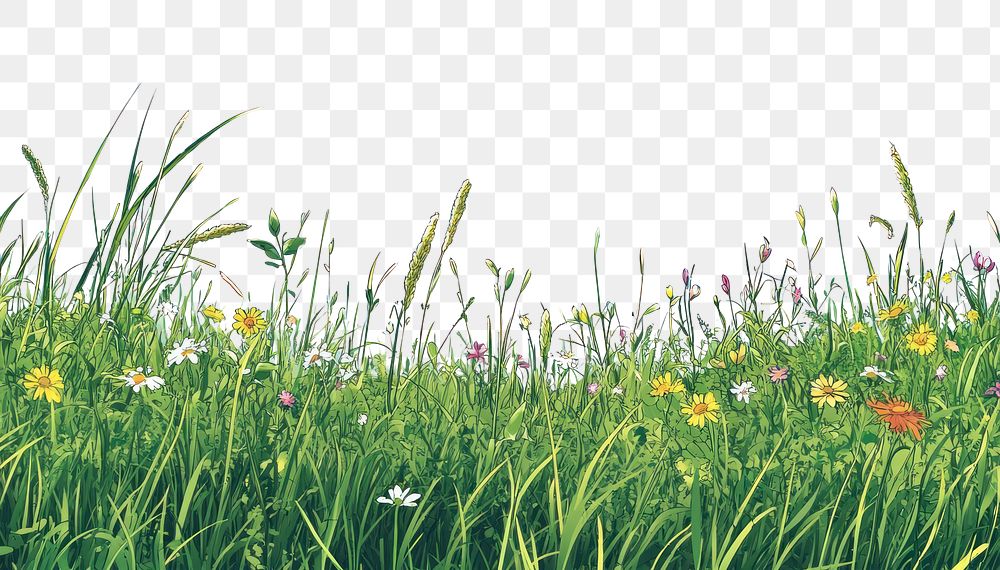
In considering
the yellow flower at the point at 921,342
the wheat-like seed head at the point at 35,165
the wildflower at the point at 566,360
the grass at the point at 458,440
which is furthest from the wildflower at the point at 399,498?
the wheat-like seed head at the point at 35,165

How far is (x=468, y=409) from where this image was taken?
316cm

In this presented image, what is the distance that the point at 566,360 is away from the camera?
3.53 meters

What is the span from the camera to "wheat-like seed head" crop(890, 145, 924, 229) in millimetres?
4098

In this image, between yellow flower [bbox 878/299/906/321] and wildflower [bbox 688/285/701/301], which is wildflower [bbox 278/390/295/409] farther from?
yellow flower [bbox 878/299/906/321]

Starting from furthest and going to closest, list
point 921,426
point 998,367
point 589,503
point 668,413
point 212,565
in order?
1. point 998,367
2. point 668,413
3. point 921,426
4. point 589,503
5. point 212,565

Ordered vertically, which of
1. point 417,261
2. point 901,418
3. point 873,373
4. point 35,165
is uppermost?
point 35,165

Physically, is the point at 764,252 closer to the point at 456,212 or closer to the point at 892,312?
the point at 892,312

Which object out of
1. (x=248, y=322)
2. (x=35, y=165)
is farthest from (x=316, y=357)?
(x=35, y=165)

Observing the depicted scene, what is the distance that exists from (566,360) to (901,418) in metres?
1.18

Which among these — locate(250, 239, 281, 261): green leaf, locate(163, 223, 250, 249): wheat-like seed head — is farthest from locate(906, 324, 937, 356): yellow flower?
locate(163, 223, 250, 249): wheat-like seed head

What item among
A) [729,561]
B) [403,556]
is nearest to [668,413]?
[729,561]

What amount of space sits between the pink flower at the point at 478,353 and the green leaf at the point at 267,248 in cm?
74

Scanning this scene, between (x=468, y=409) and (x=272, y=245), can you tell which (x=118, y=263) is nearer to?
(x=272, y=245)

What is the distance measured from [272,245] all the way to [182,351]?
53cm
